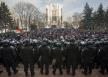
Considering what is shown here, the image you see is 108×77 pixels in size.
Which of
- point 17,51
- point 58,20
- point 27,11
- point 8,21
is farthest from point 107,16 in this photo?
point 58,20

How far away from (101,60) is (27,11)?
91.9 meters

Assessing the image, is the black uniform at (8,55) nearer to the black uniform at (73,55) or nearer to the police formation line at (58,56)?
the police formation line at (58,56)

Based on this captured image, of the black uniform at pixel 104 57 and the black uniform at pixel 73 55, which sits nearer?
the black uniform at pixel 73 55

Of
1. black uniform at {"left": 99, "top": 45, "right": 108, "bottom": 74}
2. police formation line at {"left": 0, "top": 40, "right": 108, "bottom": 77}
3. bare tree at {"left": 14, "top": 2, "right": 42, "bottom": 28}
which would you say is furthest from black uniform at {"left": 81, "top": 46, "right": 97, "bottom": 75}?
bare tree at {"left": 14, "top": 2, "right": 42, "bottom": 28}

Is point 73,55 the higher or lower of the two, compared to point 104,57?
higher

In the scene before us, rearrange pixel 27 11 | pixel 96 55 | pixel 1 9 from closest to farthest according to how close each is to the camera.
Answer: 1. pixel 96 55
2. pixel 1 9
3. pixel 27 11

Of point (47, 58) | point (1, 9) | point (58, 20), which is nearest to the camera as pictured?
point (47, 58)

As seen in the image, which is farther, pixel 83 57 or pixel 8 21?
pixel 8 21

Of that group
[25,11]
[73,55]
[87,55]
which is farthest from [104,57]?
[25,11]

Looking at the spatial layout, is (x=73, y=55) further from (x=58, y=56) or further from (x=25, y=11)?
(x=25, y=11)

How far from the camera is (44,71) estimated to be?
19.1 metres

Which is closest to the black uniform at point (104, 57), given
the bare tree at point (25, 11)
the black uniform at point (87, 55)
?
the black uniform at point (87, 55)

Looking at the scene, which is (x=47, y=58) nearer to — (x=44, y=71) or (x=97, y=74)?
(x=44, y=71)

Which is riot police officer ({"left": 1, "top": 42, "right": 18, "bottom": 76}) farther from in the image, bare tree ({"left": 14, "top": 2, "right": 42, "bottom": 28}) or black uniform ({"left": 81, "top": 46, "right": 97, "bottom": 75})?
bare tree ({"left": 14, "top": 2, "right": 42, "bottom": 28})
